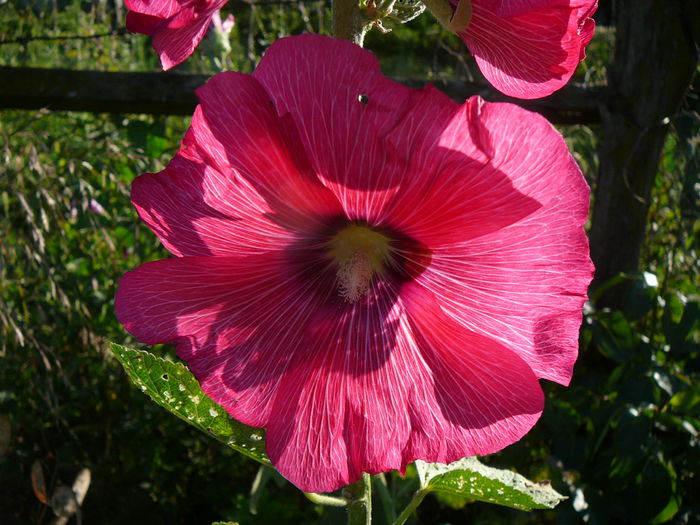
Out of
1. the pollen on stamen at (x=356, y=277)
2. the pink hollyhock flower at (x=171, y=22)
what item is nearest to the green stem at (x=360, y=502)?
the pollen on stamen at (x=356, y=277)

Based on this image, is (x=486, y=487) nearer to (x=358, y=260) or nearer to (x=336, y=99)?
(x=358, y=260)

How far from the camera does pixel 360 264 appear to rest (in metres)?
0.57

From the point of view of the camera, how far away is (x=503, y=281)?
493 millimetres

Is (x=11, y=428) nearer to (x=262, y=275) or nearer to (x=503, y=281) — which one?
(x=262, y=275)

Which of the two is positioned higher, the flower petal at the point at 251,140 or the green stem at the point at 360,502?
the flower petal at the point at 251,140

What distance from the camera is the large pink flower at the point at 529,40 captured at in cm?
44

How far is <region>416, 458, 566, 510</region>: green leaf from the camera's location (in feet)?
2.05

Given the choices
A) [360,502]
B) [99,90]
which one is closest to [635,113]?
[99,90]

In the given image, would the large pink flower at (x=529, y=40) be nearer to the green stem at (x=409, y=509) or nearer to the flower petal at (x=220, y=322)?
the flower petal at (x=220, y=322)

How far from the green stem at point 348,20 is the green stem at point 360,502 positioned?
13.9 inches

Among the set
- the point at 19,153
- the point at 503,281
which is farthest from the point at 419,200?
the point at 19,153

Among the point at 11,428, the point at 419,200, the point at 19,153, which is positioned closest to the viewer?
the point at 419,200

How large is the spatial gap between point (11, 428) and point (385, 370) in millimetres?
1222

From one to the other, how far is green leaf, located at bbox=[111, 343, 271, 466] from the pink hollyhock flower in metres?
0.23
